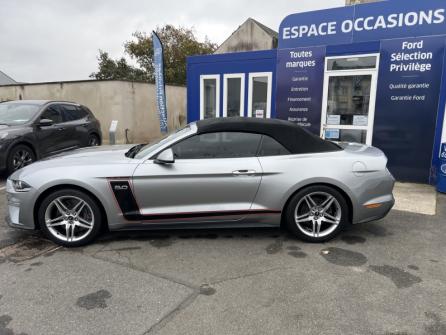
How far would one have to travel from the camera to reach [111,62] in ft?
105

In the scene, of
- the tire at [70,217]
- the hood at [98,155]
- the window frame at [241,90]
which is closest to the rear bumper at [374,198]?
the hood at [98,155]

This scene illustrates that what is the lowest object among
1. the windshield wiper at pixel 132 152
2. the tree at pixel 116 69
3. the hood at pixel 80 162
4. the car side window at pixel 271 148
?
the hood at pixel 80 162

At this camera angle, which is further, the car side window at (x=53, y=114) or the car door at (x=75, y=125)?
the car door at (x=75, y=125)

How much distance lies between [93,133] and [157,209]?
20.3 feet

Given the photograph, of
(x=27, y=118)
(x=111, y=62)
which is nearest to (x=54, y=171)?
(x=27, y=118)

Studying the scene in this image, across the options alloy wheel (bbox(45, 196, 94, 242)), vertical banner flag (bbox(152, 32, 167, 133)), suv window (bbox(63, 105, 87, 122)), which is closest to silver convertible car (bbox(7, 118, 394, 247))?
alloy wheel (bbox(45, 196, 94, 242))

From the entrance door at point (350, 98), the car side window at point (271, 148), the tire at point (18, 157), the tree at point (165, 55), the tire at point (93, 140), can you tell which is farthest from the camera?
the tree at point (165, 55)

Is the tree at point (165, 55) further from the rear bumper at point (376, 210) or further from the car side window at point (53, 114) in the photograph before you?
the rear bumper at point (376, 210)

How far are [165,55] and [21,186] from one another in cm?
2665

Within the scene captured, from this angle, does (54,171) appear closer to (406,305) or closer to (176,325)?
(176,325)

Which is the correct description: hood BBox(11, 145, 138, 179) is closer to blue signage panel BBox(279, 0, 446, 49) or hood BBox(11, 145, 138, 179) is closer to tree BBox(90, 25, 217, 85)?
blue signage panel BBox(279, 0, 446, 49)

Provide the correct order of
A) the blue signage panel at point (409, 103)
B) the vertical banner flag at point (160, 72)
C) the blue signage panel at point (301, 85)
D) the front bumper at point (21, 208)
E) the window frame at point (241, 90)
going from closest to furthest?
the front bumper at point (21, 208) < the blue signage panel at point (409, 103) < the blue signage panel at point (301, 85) < the window frame at point (241, 90) < the vertical banner flag at point (160, 72)

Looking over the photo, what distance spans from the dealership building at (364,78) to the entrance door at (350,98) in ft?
0.06

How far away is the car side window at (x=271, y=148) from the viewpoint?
404cm
